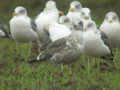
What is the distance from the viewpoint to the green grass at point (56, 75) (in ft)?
25.1

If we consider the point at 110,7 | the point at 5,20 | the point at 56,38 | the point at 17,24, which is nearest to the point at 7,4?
the point at 5,20

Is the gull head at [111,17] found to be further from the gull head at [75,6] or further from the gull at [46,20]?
the gull at [46,20]

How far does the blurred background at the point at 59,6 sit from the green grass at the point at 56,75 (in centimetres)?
925

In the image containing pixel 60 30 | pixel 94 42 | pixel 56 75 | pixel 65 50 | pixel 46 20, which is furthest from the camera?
pixel 46 20

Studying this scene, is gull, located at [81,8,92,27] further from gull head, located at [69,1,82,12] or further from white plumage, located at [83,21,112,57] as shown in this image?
gull head, located at [69,1,82,12]

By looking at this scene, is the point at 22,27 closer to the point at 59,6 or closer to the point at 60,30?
the point at 60,30

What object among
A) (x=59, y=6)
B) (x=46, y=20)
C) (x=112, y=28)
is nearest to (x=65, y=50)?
(x=112, y=28)

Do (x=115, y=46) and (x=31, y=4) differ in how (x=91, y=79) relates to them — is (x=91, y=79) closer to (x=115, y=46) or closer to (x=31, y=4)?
(x=115, y=46)

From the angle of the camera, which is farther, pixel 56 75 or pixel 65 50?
pixel 56 75

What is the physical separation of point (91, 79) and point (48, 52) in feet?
3.52

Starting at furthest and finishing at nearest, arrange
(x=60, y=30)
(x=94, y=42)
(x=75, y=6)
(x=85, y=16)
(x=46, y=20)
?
(x=75, y=6), (x=46, y=20), (x=85, y=16), (x=60, y=30), (x=94, y=42)

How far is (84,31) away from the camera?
9.29 m

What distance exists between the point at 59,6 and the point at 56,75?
13.5m

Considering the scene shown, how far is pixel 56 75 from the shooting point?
8.70 meters
